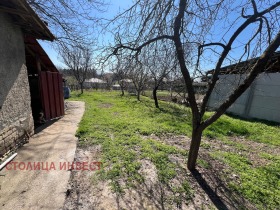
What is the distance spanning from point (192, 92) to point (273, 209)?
206cm

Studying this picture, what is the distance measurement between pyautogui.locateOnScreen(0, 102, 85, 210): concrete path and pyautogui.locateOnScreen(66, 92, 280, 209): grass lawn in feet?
2.02

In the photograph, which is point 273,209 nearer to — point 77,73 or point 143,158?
point 143,158

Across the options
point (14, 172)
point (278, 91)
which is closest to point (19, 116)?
point (14, 172)

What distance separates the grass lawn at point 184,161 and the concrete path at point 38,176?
24.2 inches

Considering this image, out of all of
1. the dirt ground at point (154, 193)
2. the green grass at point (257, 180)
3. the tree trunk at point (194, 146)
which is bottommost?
the dirt ground at point (154, 193)

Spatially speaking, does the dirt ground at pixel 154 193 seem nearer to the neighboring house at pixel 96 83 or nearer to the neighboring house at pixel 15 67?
the neighboring house at pixel 15 67

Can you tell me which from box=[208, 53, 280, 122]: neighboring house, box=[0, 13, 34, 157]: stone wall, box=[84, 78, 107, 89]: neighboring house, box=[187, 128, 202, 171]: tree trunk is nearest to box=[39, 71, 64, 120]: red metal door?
box=[0, 13, 34, 157]: stone wall

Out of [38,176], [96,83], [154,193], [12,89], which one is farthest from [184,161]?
[96,83]

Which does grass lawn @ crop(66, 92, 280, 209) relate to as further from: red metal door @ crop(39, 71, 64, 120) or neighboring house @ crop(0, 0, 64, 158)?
red metal door @ crop(39, 71, 64, 120)

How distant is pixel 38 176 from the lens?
280cm

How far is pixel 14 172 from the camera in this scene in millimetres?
2900

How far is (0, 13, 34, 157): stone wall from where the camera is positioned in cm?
333

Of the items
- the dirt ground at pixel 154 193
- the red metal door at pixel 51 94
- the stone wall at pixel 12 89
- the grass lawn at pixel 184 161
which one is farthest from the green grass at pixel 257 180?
the red metal door at pixel 51 94

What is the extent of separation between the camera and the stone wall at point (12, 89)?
333cm
